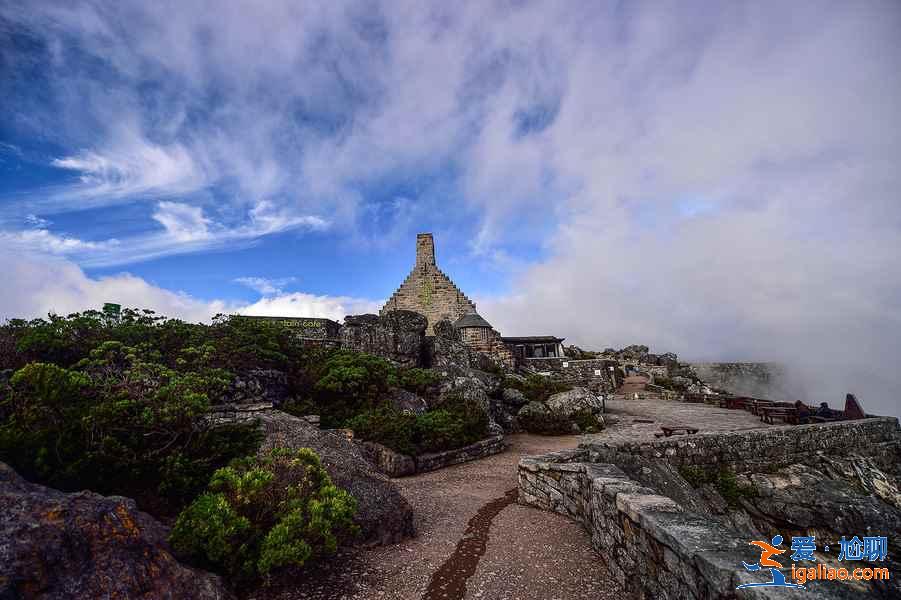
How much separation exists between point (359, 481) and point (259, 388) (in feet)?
22.3

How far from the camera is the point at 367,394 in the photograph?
12391mm

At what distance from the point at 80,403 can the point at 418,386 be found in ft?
33.2

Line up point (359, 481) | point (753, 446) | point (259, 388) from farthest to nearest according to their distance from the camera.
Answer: point (259, 388)
point (753, 446)
point (359, 481)

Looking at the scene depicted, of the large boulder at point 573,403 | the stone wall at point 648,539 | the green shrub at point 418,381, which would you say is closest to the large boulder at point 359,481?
the stone wall at point 648,539

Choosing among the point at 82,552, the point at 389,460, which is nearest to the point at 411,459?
the point at 389,460

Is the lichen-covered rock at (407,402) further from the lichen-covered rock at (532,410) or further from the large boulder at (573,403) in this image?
the large boulder at (573,403)

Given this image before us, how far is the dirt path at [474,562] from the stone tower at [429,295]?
1032 inches

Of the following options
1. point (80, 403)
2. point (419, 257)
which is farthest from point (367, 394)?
point (419, 257)

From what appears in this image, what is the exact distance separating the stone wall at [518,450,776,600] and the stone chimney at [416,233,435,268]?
95.7 ft

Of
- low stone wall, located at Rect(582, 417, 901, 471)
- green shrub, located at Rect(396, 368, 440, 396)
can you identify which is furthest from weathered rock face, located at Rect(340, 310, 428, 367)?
low stone wall, located at Rect(582, 417, 901, 471)

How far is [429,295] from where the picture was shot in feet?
112

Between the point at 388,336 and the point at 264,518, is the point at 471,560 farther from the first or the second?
the point at 388,336

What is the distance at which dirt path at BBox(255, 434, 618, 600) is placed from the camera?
13.7ft

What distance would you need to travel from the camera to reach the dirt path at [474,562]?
4.18 metres
